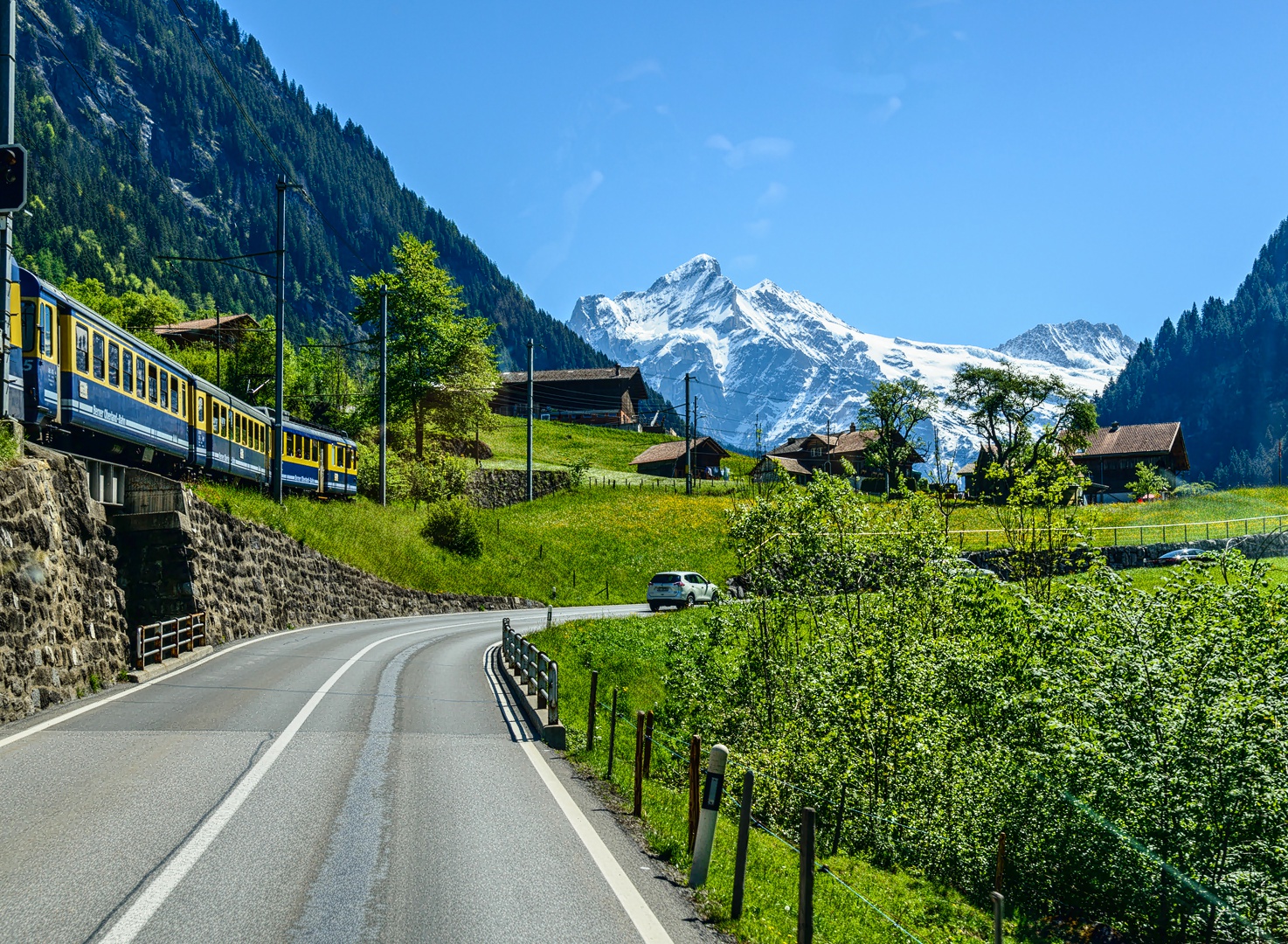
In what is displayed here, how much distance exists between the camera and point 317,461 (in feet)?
133

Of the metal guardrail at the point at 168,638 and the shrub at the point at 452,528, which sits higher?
the shrub at the point at 452,528

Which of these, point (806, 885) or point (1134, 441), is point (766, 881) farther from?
point (1134, 441)

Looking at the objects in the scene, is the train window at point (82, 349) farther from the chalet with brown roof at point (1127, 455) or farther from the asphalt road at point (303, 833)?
the chalet with brown roof at point (1127, 455)

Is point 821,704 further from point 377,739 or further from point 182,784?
point 182,784

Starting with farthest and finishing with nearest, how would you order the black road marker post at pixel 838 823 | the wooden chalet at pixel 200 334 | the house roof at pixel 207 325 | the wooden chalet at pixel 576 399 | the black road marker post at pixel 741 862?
the wooden chalet at pixel 576 399
the house roof at pixel 207 325
the wooden chalet at pixel 200 334
the black road marker post at pixel 838 823
the black road marker post at pixel 741 862

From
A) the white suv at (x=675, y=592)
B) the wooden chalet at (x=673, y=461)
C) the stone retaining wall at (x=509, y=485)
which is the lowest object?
the white suv at (x=675, y=592)

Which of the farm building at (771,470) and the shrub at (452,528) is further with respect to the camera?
the farm building at (771,470)

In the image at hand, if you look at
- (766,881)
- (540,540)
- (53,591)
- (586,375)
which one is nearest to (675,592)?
(540,540)

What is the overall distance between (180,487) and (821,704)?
15.6 meters

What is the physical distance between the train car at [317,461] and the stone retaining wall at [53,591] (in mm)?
19922

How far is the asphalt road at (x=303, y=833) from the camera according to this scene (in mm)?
6152

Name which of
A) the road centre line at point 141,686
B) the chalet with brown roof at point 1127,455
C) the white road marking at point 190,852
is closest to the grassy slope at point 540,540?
the road centre line at point 141,686

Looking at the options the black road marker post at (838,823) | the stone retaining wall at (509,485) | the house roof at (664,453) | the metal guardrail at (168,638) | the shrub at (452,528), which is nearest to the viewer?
the black road marker post at (838,823)

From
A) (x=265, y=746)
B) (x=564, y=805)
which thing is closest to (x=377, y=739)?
(x=265, y=746)
